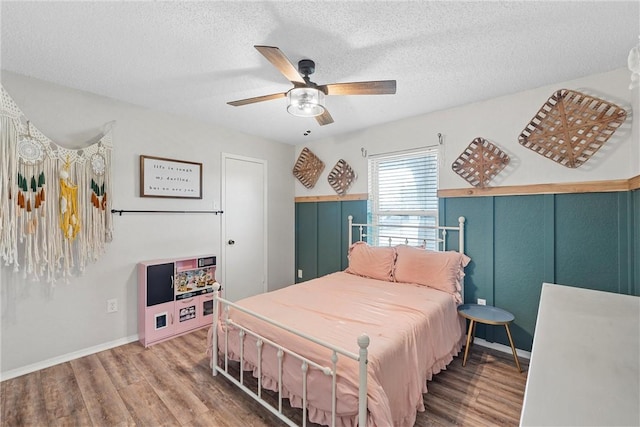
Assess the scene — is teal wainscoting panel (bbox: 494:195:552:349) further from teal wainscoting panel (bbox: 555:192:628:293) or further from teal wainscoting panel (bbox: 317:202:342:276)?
teal wainscoting panel (bbox: 317:202:342:276)

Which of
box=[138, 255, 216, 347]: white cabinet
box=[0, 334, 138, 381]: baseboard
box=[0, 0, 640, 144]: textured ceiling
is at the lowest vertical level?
box=[0, 334, 138, 381]: baseboard

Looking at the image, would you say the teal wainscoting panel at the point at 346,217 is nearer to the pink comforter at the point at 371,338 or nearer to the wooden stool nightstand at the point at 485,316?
the pink comforter at the point at 371,338

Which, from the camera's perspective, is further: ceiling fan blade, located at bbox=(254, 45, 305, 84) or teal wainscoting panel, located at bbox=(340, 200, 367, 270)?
teal wainscoting panel, located at bbox=(340, 200, 367, 270)

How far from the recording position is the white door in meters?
3.68

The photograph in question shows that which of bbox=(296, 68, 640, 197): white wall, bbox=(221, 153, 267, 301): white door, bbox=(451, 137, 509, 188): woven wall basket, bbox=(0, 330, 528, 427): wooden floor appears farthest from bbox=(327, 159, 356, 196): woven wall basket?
bbox=(0, 330, 528, 427): wooden floor

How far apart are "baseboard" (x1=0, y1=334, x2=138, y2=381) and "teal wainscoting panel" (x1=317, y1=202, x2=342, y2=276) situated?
236 cm

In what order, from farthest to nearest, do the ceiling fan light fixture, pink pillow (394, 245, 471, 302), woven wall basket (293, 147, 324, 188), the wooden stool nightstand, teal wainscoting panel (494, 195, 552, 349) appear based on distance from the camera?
1. woven wall basket (293, 147, 324, 188)
2. pink pillow (394, 245, 471, 302)
3. teal wainscoting panel (494, 195, 552, 349)
4. the wooden stool nightstand
5. the ceiling fan light fixture

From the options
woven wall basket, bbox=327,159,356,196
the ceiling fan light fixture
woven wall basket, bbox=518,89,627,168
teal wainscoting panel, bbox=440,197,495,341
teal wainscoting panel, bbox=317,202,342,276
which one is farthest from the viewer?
teal wainscoting panel, bbox=317,202,342,276

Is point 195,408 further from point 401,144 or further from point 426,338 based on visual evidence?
point 401,144

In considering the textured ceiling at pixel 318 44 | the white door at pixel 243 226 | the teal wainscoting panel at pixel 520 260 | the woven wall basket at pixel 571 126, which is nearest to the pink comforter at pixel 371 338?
the teal wainscoting panel at pixel 520 260

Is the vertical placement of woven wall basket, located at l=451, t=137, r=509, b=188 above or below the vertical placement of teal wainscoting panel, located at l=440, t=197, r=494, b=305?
above

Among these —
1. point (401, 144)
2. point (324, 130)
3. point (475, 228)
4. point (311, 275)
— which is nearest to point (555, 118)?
point (475, 228)

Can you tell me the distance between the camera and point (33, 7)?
1.53 metres

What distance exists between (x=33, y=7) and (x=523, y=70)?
3.20 metres
